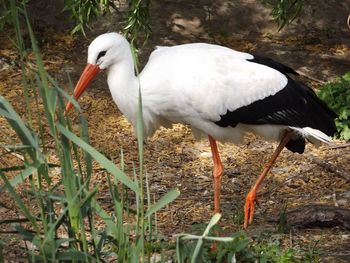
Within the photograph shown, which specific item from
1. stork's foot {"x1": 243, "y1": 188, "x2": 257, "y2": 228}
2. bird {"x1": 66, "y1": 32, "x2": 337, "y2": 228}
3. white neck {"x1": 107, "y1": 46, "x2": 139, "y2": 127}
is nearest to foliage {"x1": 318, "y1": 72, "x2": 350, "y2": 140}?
bird {"x1": 66, "y1": 32, "x2": 337, "y2": 228}

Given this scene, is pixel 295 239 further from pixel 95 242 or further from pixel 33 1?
pixel 33 1

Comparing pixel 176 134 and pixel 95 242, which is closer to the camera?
pixel 95 242

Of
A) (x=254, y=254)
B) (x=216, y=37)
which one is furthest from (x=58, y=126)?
(x=216, y=37)

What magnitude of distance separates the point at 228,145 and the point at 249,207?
1184 mm

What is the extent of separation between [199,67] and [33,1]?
3.47 m

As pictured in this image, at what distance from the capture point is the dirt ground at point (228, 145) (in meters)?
4.86

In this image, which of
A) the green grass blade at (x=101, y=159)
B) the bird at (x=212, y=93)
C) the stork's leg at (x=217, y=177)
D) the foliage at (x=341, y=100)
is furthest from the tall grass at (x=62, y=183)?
the foliage at (x=341, y=100)

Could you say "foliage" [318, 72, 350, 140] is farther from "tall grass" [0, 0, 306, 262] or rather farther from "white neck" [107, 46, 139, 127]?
"tall grass" [0, 0, 306, 262]

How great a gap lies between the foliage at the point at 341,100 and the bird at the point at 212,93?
1006 millimetres

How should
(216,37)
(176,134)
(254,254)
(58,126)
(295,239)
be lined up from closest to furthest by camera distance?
1. (58,126)
2. (254,254)
3. (295,239)
4. (176,134)
5. (216,37)

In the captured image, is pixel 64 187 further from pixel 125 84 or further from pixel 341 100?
pixel 341 100

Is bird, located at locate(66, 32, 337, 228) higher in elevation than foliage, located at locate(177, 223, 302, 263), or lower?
higher

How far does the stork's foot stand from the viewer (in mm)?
4691

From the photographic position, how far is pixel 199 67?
4.48 m
